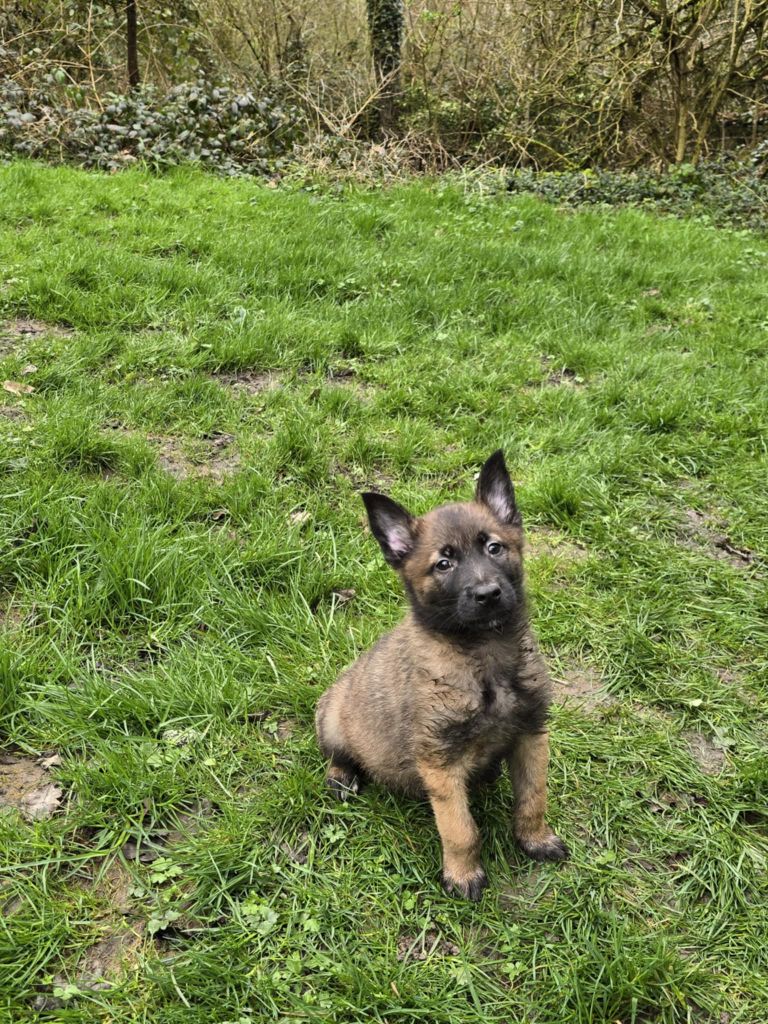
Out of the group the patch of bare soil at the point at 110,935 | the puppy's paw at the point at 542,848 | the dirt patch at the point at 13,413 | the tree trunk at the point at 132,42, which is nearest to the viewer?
the patch of bare soil at the point at 110,935

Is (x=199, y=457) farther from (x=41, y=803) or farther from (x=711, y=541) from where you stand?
(x=711, y=541)

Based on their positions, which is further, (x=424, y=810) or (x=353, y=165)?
(x=353, y=165)

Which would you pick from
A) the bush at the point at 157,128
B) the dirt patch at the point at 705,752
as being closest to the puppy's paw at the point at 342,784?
the dirt patch at the point at 705,752

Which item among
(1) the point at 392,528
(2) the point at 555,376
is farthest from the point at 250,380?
(1) the point at 392,528

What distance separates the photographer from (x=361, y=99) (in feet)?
36.2

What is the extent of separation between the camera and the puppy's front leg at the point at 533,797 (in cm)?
233

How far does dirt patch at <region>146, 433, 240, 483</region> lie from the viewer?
166 inches

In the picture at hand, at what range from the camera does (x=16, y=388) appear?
181 inches

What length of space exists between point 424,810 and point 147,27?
12344 millimetres

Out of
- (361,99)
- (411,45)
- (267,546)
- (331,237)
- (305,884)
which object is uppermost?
(411,45)

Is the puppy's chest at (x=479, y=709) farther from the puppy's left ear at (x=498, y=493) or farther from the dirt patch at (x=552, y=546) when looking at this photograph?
the dirt patch at (x=552, y=546)

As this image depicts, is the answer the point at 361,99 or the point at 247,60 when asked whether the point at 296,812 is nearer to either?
the point at 361,99

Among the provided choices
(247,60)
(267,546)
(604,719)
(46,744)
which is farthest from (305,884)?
(247,60)

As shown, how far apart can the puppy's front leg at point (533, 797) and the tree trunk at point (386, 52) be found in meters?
10.8
